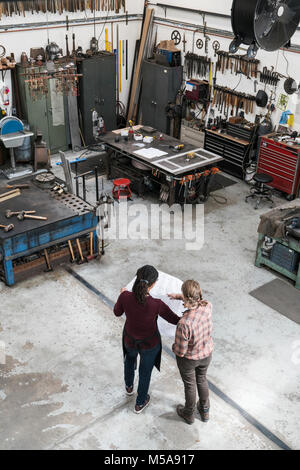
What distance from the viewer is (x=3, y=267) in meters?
4.94

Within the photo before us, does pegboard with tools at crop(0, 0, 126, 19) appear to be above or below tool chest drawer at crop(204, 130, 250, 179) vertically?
above

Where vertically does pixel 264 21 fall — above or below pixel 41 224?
above

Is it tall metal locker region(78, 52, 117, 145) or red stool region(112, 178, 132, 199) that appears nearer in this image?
red stool region(112, 178, 132, 199)

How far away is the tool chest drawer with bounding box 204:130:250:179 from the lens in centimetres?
746

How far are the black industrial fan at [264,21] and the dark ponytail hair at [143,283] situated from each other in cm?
221

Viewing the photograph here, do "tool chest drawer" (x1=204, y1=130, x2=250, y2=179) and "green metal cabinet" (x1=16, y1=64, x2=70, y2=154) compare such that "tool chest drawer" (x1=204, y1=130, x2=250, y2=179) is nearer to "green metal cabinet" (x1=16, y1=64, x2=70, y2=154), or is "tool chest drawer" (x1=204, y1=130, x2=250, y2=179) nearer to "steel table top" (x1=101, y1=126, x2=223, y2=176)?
"steel table top" (x1=101, y1=126, x2=223, y2=176)

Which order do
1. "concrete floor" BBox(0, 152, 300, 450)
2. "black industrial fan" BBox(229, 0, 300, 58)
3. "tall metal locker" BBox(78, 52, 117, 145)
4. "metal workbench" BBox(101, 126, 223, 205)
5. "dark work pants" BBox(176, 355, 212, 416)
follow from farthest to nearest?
"tall metal locker" BBox(78, 52, 117, 145) → "metal workbench" BBox(101, 126, 223, 205) → "black industrial fan" BBox(229, 0, 300, 58) → "concrete floor" BBox(0, 152, 300, 450) → "dark work pants" BBox(176, 355, 212, 416)

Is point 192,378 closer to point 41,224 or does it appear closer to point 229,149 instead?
point 41,224

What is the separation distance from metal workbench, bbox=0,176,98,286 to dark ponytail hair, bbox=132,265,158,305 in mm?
2094

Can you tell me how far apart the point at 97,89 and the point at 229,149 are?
247cm

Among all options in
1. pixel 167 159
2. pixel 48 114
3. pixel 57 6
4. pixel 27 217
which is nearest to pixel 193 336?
pixel 27 217

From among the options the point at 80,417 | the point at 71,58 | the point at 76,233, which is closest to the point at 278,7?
Answer: the point at 76,233

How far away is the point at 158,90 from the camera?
839 cm

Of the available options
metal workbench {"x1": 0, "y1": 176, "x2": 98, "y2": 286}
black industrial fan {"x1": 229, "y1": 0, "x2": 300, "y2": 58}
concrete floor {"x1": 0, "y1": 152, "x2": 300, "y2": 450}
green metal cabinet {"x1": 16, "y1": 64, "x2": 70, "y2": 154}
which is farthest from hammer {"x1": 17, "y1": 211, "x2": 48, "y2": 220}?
green metal cabinet {"x1": 16, "y1": 64, "x2": 70, "y2": 154}
